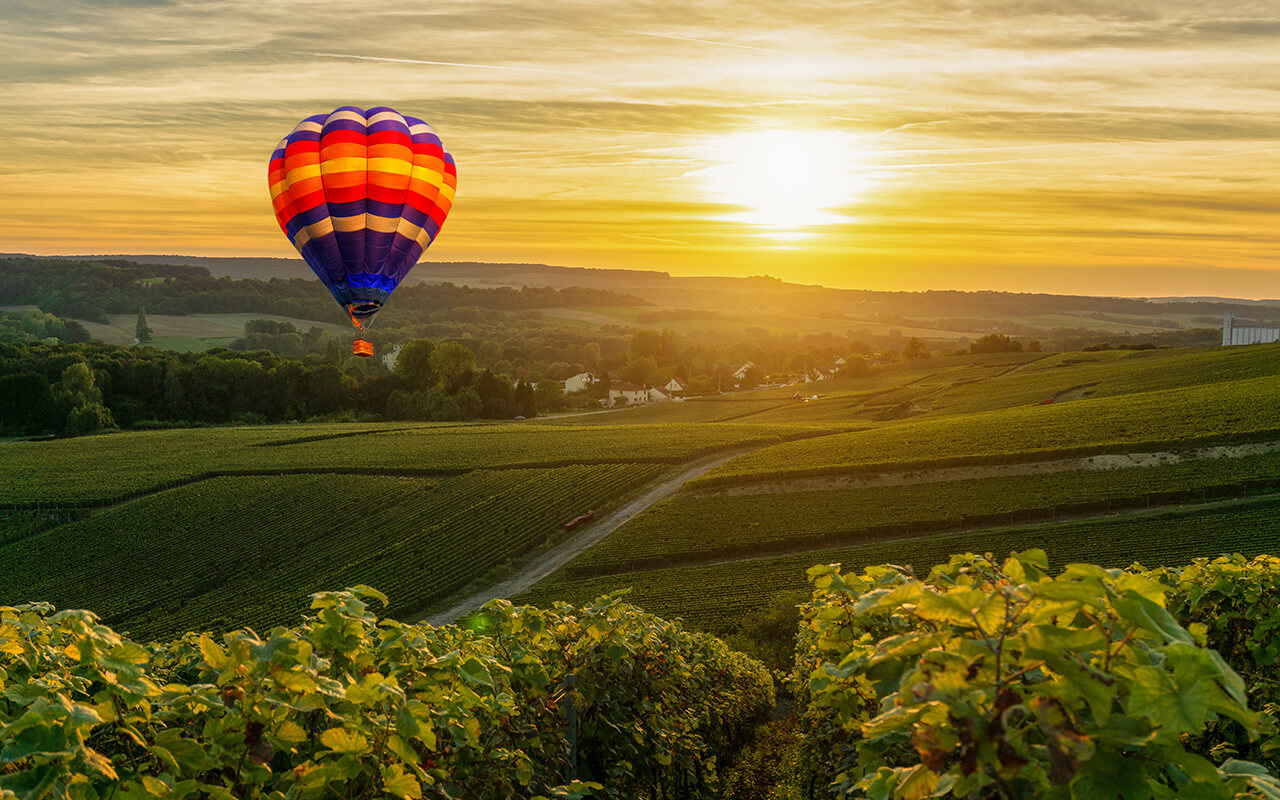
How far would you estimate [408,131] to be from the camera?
77.6 feet

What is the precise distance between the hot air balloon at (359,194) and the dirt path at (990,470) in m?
24.9

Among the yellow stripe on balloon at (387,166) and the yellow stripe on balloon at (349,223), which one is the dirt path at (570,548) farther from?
the yellow stripe on balloon at (387,166)

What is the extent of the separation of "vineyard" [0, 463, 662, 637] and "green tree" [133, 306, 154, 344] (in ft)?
312

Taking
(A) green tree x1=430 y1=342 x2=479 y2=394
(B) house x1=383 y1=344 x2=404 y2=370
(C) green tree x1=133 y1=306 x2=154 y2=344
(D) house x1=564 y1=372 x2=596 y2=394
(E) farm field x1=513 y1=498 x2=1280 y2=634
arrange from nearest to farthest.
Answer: (E) farm field x1=513 y1=498 x2=1280 y2=634
(A) green tree x1=430 y1=342 x2=479 y2=394
(B) house x1=383 y1=344 x2=404 y2=370
(D) house x1=564 y1=372 x2=596 y2=394
(C) green tree x1=133 y1=306 x2=154 y2=344

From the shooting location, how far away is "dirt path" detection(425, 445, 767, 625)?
111 ft

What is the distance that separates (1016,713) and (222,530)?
4846 centimetres

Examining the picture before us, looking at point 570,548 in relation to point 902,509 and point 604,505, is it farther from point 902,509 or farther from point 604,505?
point 902,509

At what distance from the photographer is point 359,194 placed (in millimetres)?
22609

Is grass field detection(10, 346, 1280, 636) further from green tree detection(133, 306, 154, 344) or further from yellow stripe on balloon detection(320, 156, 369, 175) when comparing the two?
green tree detection(133, 306, 154, 344)

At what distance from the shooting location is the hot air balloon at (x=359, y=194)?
22.6m

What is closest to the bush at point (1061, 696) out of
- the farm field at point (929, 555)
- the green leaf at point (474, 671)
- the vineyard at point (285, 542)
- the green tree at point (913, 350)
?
the green leaf at point (474, 671)

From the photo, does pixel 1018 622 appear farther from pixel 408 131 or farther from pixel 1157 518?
pixel 1157 518

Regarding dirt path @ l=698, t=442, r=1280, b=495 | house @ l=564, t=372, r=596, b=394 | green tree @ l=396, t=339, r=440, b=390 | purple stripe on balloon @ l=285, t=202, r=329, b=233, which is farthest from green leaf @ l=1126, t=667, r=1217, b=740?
house @ l=564, t=372, r=596, b=394

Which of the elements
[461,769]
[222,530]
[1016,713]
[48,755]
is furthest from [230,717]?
[222,530]
